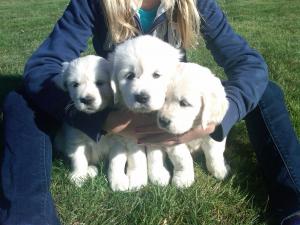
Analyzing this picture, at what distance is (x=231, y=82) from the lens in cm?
349

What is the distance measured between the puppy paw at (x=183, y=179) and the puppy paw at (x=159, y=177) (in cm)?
5

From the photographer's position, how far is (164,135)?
324 cm

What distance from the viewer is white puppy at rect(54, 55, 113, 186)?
3143 mm

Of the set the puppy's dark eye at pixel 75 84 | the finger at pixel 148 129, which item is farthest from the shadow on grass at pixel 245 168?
the puppy's dark eye at pixel 75 84

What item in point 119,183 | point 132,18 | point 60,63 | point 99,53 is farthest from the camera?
point 99,53

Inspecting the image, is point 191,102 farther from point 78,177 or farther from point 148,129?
point 78,177

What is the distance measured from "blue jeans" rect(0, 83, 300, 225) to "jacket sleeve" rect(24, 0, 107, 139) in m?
0.16

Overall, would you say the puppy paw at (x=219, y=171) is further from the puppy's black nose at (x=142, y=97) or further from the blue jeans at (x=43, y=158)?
the puppy's black nose at (x=142, y=97)

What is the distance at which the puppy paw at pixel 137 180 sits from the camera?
336cm

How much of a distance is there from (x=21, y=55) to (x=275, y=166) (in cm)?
485

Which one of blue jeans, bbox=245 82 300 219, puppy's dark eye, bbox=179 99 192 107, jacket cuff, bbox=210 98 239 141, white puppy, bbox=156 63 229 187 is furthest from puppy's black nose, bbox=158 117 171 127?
blue jeans, bbox=245 82 300 219

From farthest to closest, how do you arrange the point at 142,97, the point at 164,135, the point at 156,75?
the point at 164,135, the point at 156,75, the point at 142,97

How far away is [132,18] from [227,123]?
1.09 m

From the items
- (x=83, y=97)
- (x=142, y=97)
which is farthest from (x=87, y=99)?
(x=142, y=97)
